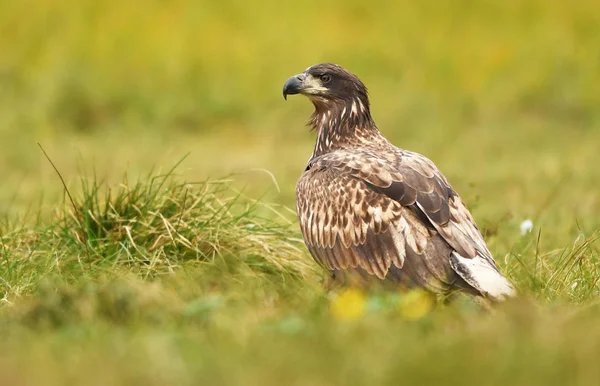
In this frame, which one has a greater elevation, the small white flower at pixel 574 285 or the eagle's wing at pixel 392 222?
the eagle's wing at pixel 392 222

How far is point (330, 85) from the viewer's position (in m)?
6.98

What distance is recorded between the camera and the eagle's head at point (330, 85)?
22.8 ft

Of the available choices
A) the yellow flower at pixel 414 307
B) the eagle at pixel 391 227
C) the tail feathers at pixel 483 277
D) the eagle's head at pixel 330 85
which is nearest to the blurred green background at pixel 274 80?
Result: the eagle's head at pixel 330 85

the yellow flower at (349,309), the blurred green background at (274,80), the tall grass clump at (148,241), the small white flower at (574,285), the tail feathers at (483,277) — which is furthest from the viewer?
the blurred green background at (274,80)

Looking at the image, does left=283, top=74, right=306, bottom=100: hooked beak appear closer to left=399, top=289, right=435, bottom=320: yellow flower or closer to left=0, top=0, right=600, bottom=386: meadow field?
left=0, top=0, right=600, bottom=386: meadow field

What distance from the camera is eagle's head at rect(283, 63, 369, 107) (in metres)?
6.94

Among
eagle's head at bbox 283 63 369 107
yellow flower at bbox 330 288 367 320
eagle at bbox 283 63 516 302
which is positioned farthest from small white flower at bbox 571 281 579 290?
eagle's head at bbox 283 63 369 107

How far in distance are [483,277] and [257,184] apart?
20.6 feet

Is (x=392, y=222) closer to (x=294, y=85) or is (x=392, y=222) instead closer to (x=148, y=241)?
(x=294, y=85)

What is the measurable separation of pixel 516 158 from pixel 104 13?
630 centimetres

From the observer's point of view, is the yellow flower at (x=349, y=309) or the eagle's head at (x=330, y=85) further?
the eagle's head at (x=330, y=85)

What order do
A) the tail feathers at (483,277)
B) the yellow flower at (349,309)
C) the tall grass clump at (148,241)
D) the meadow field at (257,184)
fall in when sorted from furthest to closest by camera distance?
the tall grass clump at (148,241) < the tail feathers at (483,277) < the yellow flower at (349,309) < the meadow field at (257,184)

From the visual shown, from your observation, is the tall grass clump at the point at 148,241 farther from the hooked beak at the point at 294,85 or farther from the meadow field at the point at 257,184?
the hooked beak at the point at 294,85

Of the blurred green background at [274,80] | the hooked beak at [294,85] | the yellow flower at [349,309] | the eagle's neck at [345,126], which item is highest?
the hooked beak at [294,85]
